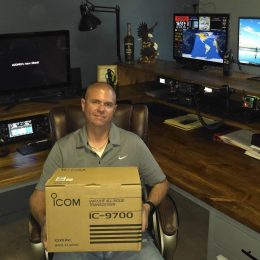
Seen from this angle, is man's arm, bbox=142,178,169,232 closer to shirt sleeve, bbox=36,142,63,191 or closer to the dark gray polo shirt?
the dark gray polo shirt

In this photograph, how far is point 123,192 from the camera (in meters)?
1.47

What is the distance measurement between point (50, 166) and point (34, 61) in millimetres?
1018

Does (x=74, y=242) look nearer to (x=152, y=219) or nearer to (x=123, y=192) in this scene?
(x=123, y=192)

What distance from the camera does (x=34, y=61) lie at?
2.60m

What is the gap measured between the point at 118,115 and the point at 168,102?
767 millimetres

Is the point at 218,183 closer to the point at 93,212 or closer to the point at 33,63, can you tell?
the point at 93,212

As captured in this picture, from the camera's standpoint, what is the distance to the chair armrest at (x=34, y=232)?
162 cm

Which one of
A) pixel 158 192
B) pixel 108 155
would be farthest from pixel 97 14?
pixel 158 192

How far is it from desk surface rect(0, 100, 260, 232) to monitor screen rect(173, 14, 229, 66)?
52cm

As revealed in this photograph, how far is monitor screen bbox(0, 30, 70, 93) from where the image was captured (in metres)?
2.50

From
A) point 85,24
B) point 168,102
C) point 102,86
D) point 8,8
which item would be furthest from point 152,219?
point 8,8

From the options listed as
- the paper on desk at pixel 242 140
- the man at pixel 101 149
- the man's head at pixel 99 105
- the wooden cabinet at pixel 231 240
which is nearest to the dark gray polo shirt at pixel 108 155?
the man at pixel 101 149

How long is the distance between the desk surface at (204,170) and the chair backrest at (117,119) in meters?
0.24

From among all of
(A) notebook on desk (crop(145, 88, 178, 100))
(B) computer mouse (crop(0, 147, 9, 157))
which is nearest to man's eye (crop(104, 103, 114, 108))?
(B) computer mouse (crop(0, 147, 9, 157))
